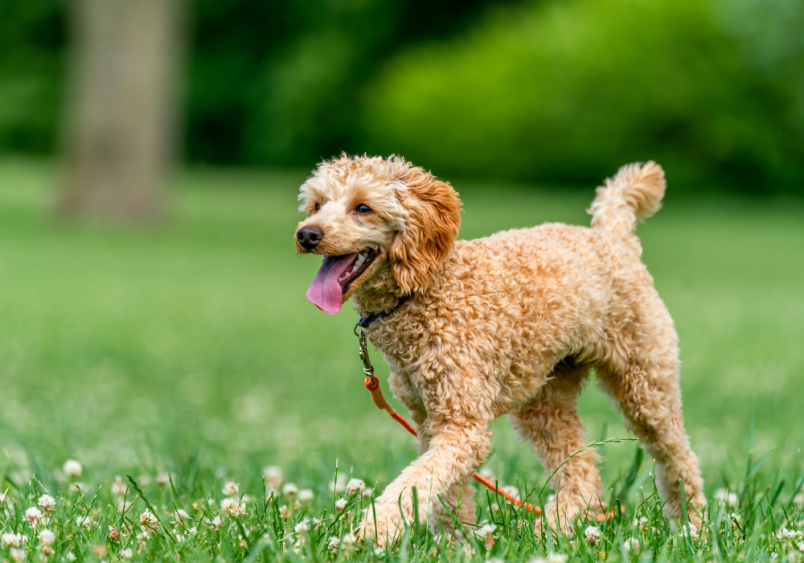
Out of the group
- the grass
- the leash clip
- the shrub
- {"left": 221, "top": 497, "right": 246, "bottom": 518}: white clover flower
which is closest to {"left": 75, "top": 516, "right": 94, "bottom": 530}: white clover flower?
the grass

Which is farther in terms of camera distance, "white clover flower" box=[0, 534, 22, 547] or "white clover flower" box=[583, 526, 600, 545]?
"white clover flower" box=[583, 526, 600, 545]

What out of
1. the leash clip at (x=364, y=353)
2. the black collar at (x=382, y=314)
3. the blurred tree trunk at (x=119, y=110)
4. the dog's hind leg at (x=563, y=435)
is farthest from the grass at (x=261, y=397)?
the blurred tree trunk at (x=119, y=110)

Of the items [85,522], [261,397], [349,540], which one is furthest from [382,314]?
[261,397]

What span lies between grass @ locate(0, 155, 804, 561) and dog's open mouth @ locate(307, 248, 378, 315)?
717 mm

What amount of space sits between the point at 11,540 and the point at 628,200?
99.8 inches

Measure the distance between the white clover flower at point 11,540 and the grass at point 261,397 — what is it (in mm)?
42

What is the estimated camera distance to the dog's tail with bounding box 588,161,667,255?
3918 mm

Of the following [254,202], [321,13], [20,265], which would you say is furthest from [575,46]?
[20,265]

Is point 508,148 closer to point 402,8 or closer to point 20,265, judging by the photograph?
point 402,8

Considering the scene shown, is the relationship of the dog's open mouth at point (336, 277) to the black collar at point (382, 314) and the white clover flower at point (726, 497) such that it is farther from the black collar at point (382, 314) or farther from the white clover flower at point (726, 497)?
the white clover flower at point (726, 497)

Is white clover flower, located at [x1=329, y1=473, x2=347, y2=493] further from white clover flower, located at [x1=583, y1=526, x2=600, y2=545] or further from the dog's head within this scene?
the dog's head

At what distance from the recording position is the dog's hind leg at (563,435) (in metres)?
3.68

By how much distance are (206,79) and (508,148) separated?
18.0m

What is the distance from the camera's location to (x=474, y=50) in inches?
1316
